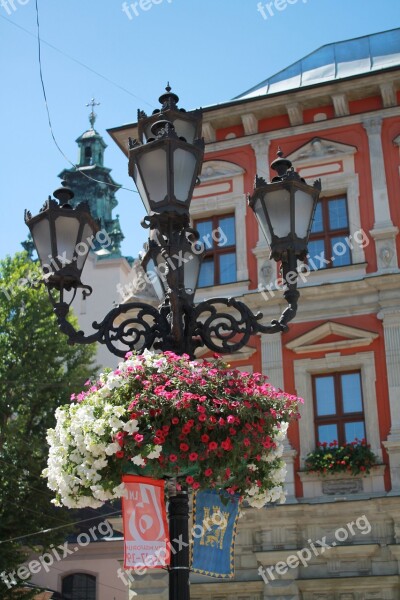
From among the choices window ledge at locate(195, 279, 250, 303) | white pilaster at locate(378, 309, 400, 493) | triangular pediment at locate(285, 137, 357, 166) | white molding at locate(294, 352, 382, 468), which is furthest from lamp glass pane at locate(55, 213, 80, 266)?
triangular pediment at locate(285, 137, 357, 166)

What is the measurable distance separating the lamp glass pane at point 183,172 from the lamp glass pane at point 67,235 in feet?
3.31

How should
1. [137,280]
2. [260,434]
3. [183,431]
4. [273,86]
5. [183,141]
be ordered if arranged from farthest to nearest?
[273,86], [137,280], [183,141], [260,434], [183,431]

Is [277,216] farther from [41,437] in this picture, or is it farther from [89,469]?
[41,437]

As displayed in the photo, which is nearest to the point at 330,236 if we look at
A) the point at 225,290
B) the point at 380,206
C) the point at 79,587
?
the point at 380,206

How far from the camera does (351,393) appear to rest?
55.5 ft

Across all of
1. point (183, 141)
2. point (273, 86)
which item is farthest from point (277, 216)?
point (273, 86)

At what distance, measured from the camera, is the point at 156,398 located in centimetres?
604

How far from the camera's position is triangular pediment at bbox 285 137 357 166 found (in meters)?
18.8

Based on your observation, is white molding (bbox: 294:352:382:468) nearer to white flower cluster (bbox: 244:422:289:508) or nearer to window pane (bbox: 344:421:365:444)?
window pane (bbox: 344:421:365:444)

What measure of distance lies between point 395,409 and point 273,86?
8.92 metres

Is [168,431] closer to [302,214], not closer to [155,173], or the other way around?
[155,173]

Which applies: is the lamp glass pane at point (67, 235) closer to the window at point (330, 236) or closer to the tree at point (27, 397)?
the window at point (330, 236)

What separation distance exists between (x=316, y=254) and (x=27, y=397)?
796 centimetres

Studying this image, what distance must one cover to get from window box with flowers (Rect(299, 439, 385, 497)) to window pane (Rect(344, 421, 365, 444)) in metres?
0.15
